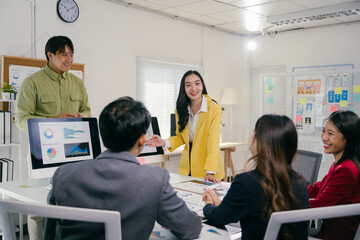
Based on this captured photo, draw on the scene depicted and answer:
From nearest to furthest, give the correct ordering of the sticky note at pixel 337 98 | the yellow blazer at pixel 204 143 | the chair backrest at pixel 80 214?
the chair backrest at pixel 80 214, the yellow blazer at pixel 204 143, the sticky note at pixel 337 98

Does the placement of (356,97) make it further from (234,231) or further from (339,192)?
(234,231)

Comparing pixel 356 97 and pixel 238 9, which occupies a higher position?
pixel 238 9

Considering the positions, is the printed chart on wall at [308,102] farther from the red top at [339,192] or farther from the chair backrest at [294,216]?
the chair backrest at [294,216]

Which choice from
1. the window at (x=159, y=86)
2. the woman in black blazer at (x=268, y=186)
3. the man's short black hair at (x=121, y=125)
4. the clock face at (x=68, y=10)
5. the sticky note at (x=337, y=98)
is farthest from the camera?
the window at (x=159, y=86)

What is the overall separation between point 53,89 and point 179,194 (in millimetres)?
1285

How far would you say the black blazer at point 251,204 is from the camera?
127cm

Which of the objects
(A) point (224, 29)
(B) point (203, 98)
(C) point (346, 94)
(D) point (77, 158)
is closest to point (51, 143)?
(D) point (77, 158)

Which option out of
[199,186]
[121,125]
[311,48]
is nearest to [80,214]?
[121,125]

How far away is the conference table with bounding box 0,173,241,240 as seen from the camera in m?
1.39

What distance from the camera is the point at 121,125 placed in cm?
116

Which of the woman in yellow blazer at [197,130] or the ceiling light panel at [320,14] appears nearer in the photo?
the woman in yellow blazer at [197,130]

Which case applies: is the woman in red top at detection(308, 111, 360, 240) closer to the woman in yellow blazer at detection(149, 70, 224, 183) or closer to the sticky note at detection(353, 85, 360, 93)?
the woman in yellow blazer at detection(149, 70, 224, 183)

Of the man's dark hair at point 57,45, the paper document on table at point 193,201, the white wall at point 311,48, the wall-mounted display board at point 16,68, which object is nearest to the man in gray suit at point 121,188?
the paper document on table at point 193,201

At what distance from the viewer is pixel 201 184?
2.21 meters
